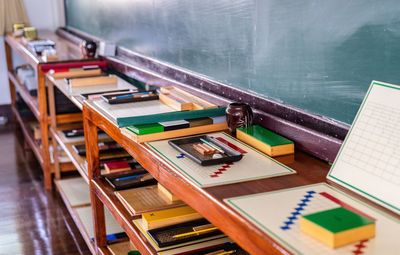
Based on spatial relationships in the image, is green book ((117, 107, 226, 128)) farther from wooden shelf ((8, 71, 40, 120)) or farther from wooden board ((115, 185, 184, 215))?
wooden shelf ((8, 71, 40, 120))

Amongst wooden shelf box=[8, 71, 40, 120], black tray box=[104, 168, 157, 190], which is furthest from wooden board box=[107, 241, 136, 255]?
wooden shelf box=[8, 71, 40, 120]

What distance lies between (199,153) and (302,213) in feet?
1.76

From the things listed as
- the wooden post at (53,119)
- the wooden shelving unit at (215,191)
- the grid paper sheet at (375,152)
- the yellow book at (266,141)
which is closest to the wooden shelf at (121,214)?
the wooden shelving unit at (215,191)

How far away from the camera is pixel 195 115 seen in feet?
7.34

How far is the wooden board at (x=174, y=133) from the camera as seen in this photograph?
2.08 metres

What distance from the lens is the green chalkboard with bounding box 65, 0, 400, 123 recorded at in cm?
170

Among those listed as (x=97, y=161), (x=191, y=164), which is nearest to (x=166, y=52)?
(x=97, y=161)

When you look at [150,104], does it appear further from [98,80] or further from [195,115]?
[98,80]

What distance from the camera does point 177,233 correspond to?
210 centimetres

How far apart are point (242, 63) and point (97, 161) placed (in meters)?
0.86

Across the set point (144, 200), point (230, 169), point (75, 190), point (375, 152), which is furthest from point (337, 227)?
point (75, 190)

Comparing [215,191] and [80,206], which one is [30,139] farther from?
[215,191]

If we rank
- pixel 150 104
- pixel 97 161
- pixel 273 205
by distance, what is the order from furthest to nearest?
1. pixel 97 161
2. pixel 150 104
3. pixel 273 205

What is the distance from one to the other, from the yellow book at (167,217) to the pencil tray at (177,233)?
0.02 m
